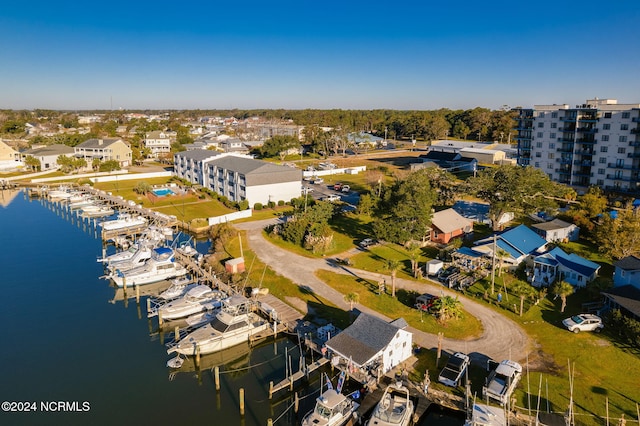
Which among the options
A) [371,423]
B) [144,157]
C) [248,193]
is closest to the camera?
[371,423]

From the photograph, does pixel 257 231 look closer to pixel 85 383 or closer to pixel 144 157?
pixel 85 383

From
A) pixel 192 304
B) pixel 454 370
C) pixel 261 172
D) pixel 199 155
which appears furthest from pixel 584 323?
pixel 199 155

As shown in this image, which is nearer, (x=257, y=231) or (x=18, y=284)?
(x=18, y=284)

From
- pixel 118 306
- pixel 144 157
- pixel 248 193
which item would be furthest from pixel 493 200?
pixel 144 157

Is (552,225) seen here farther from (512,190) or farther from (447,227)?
(447,227)

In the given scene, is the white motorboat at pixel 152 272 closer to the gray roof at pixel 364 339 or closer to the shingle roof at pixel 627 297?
the gray roof at pixel 364 339

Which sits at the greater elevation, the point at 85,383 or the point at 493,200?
the point at 493,200

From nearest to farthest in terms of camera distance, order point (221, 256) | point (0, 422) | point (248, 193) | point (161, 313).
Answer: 1. point (0, 422)
2. point (161, 313)
3. point (221, 256)
4. point (248, 193)
